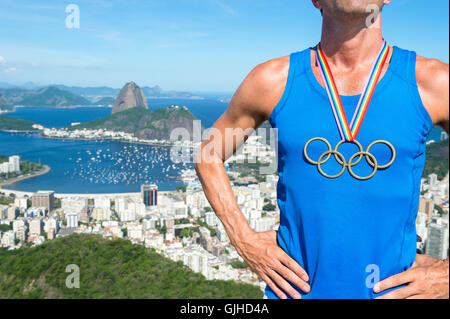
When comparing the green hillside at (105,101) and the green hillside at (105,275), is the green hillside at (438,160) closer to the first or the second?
the green hillside at (105,275)

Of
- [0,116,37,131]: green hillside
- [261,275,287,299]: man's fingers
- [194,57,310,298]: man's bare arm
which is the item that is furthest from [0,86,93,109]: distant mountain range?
[261,275,287,299]: man's fingers

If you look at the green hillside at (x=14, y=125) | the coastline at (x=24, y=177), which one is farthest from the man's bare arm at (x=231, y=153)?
the green hillside at (x=14, y=125)

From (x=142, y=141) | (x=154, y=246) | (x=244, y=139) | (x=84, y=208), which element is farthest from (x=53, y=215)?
(x=142, y=141)

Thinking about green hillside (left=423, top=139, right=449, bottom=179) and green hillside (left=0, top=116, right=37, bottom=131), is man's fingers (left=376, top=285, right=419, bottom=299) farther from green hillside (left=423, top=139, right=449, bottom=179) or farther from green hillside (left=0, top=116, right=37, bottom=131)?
green hillside (left=0, top=116, right=37, bottom=131)

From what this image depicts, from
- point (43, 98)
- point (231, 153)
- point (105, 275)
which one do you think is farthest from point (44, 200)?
point (43, 98)

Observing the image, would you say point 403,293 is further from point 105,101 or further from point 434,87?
point 105,101

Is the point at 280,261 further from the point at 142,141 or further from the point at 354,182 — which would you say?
the point at 142,141
